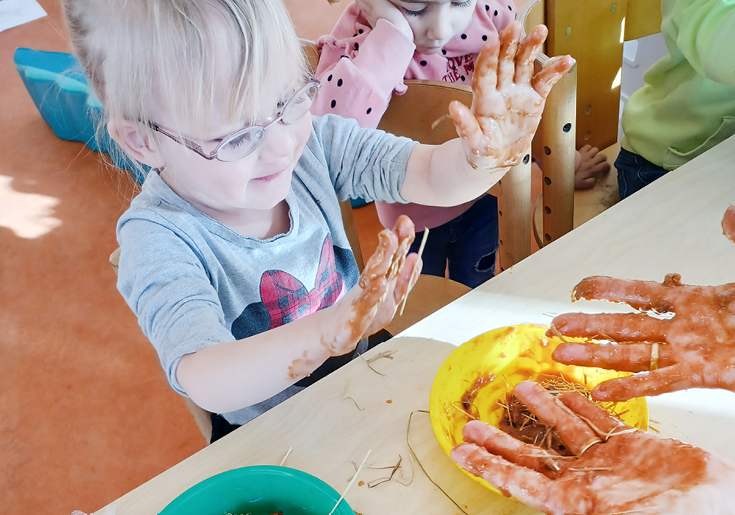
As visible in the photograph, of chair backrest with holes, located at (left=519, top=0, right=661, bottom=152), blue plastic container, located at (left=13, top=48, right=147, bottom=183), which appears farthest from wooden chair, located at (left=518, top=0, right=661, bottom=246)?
blue plastic container, located at (left=13, top=48, right=147, bottom=183)

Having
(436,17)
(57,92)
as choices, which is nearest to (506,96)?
(436,17)

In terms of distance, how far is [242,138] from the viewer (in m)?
0.77

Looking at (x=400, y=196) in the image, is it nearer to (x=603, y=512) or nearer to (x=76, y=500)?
(x=603, y=512)

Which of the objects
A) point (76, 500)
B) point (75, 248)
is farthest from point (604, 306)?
point (75, 248)

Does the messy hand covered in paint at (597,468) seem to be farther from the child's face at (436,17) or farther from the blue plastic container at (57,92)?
the blue plastic container at (57,92)

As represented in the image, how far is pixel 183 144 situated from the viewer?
2.54ft

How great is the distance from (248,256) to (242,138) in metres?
0.24

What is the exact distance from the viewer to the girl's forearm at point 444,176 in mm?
908

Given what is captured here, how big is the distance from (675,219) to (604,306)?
22cm

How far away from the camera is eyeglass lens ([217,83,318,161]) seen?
0.76m

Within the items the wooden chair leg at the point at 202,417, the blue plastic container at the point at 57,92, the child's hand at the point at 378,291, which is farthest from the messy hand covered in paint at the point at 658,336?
the blue plastic container at the point at 57,92

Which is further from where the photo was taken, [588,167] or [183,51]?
[588,167]

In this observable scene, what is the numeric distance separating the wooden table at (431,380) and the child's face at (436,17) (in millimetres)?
572

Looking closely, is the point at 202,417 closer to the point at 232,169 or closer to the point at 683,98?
the point at 232,169
